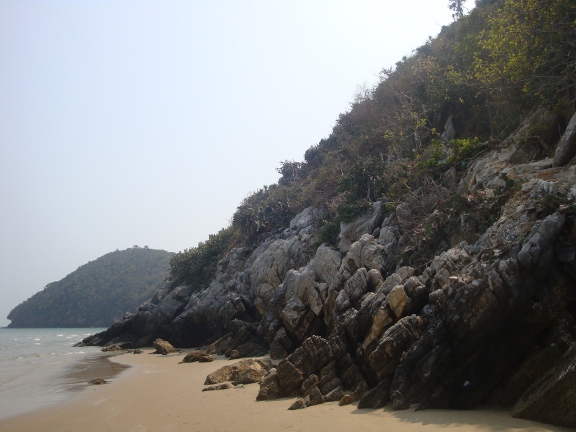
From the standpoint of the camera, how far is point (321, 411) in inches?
368

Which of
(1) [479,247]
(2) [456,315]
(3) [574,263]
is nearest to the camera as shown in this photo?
(3) [574,263]

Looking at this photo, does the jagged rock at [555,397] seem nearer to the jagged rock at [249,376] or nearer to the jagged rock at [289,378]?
the jagged rock at [289,378]

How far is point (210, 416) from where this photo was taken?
32.4 feet

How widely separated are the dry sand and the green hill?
81.1m

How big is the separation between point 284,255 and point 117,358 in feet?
35.2

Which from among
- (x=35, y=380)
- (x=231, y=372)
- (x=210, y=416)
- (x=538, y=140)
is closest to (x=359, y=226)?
(x=538, y=140)

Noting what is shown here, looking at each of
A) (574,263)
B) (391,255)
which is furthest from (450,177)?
(574,263)

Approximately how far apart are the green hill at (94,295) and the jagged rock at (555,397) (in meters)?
89.6

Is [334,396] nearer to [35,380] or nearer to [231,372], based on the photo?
[231,372]

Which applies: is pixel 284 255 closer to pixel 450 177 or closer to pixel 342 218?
pixel 342 218

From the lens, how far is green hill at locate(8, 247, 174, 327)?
94.0 metres

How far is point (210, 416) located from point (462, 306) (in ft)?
19.0

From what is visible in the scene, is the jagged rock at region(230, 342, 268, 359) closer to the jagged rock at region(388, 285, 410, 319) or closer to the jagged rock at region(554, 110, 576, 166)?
the jagged rock at region(388, 285, 410, 319)

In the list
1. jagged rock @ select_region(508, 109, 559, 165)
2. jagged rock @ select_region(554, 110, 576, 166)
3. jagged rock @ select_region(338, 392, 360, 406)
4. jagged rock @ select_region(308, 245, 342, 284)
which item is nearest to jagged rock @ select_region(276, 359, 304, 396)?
jagged rock @ select_region(338, 392, 360, 406)
